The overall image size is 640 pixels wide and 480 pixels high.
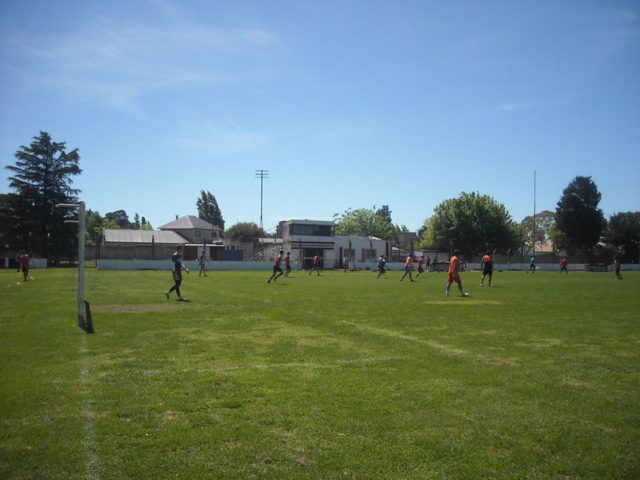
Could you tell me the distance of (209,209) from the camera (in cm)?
11931

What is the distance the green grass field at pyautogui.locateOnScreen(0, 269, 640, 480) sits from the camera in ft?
14.0

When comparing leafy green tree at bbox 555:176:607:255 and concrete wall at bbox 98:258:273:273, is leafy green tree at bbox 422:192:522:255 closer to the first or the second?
leafy green tree at bbox 555:176:607:255

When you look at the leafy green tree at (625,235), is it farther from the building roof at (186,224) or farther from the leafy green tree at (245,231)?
the building roof at (186,224)

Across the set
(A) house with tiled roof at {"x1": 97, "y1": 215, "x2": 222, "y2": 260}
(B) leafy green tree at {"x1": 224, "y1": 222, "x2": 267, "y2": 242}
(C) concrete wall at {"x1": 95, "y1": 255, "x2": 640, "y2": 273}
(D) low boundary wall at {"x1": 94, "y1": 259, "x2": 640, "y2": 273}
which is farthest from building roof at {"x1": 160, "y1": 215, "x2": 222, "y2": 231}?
(C) concrete wall at {"x1": 95, "y1": 255, "x2": 640, "y2": 273}

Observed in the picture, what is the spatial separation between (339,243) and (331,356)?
65.9 metres

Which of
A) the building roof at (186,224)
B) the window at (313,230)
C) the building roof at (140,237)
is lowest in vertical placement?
the building roof at (140,237)

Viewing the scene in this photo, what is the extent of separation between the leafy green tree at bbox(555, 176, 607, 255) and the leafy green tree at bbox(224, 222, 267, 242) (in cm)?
5618

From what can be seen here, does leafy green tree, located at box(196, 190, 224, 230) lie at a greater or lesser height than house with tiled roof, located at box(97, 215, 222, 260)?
greater

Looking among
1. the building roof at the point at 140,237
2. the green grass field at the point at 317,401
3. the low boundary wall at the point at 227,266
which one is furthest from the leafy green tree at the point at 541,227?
the green grass field at the point at 317,401

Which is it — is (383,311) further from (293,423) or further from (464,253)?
(464,253)

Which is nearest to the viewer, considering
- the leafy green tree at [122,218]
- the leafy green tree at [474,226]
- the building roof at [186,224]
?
the leafy green tree at [474,226]

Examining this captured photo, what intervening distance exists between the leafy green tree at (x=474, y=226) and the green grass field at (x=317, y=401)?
65038 mm

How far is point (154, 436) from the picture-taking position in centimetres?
477

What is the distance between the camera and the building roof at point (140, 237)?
3100 inches
